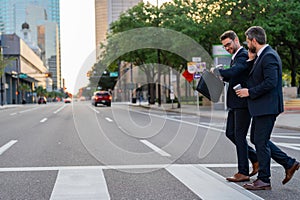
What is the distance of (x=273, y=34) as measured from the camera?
1112 inches

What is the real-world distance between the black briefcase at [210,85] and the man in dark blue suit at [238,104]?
0.93 ft

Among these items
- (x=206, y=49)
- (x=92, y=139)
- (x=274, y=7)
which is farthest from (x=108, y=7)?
(x=92, y=139)

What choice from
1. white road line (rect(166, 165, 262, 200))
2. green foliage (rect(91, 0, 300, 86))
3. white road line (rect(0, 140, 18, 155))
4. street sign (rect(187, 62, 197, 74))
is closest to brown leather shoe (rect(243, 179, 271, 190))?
white road line (rect(166, 165, 262, 200))

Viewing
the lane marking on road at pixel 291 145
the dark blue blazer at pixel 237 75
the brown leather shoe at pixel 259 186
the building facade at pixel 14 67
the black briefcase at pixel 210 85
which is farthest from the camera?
the building facade at pixel 14 67

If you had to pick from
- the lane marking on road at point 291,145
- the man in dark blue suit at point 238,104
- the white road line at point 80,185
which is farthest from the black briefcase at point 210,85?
the lane marking on road at point 291,145

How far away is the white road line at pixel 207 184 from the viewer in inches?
200

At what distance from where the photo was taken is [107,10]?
44875mm

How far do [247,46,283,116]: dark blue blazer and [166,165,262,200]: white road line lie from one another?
102 cm

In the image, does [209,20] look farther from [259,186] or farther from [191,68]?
[259,186]

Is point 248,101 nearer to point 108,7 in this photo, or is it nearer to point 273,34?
point 273,34

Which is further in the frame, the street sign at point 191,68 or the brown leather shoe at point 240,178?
the street sign at point 191,68

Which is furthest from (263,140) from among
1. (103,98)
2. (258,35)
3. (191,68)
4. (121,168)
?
(103,98)

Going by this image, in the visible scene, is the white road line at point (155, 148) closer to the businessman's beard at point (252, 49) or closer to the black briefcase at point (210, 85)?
the black briefcase at point (210, 85)

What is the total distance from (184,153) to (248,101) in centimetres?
372
